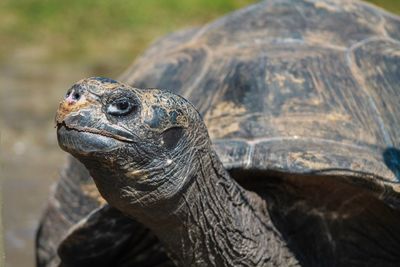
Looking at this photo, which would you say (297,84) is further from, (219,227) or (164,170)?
(164,170)

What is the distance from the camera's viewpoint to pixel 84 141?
9.80ft

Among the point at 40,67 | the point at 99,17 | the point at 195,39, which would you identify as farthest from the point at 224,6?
the point at 195,39

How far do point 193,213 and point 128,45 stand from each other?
10.5 metres

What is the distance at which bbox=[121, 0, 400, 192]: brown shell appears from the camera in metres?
3.62

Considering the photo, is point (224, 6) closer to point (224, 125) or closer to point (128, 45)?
point (128, 45)

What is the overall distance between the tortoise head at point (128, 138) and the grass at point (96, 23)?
940 cm

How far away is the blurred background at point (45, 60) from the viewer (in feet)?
23.9

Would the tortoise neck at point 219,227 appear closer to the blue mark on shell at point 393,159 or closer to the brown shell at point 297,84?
the brown shell at point 297,84

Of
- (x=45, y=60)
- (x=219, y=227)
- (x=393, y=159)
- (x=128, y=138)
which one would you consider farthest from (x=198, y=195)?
(x=45, y=60)

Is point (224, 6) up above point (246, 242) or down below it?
below

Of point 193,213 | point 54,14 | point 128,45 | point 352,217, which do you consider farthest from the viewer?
point 54,14

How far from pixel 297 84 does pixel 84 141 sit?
127 centimetres

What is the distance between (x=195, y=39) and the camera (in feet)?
15.2

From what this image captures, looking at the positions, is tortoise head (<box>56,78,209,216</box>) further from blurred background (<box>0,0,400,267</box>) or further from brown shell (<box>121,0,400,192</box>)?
blurred background (<box>0,0,400,267</box>)
